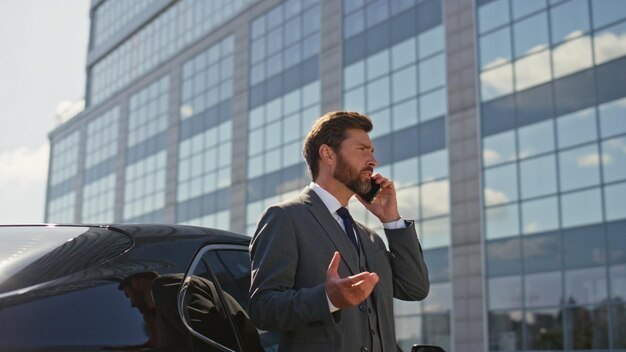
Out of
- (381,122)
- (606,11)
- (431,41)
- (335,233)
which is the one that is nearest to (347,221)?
(335,233)

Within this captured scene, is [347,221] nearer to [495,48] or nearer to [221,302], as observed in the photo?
[221,302]

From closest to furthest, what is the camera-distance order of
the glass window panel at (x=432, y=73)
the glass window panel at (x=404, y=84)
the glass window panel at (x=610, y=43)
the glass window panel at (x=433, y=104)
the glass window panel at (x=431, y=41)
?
the glass window panel at (x=610, y=43)
the glass window panel at (x=433, y=104)
the glass window panel at (x=432, y=73)
the glass window panel at (x=431, y=41)
the glass window panel at (x=404, y=84)

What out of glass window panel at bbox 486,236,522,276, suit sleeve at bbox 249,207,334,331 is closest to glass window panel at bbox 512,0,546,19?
glass window panel at bbox 486,236,522,276

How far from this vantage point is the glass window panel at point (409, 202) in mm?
25317

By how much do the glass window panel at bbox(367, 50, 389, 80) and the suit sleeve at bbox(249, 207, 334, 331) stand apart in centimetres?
2508

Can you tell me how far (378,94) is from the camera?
27.5 m

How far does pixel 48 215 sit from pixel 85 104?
8.37 meters

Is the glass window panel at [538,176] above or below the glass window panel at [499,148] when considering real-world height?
below

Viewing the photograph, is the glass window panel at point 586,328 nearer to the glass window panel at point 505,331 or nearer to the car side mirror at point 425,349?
the glass window panel at point 505,331

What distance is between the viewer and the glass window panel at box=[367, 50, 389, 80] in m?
27.5

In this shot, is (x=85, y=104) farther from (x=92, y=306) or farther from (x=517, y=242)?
(x=92, y=306)

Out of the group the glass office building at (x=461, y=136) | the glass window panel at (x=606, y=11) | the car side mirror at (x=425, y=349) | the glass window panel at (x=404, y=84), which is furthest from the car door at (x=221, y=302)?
the glass window panel at (x=404, y=84)

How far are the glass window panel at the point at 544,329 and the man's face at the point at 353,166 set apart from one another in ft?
63.5

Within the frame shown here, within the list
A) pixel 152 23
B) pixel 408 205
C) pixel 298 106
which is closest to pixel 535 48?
pixel 408 205
